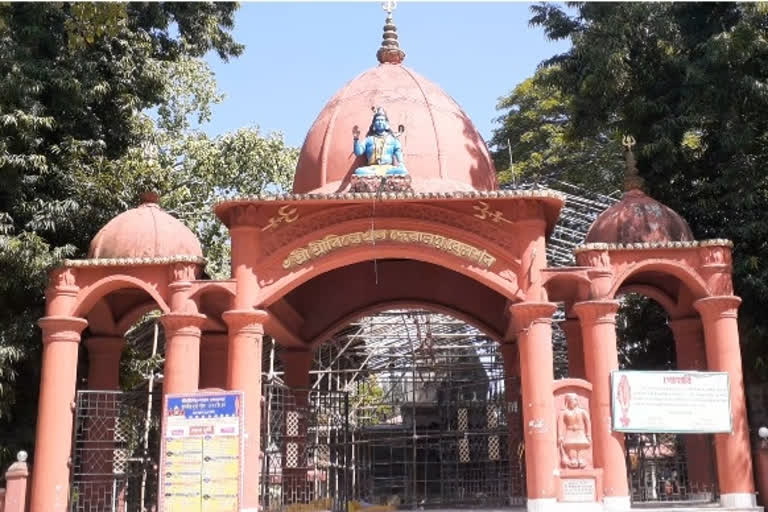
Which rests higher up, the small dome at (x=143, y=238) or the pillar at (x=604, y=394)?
the small dome at (x=143, y=238)

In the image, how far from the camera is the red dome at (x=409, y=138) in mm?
14297

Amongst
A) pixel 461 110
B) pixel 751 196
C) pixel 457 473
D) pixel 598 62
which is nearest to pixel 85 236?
pixel 461 110

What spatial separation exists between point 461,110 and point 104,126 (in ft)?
22.8

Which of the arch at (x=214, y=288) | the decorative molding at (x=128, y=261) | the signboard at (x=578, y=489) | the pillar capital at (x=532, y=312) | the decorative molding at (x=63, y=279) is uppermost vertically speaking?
the decorative molding at (x=128, y=261)

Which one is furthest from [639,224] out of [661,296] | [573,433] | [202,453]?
[202,453]

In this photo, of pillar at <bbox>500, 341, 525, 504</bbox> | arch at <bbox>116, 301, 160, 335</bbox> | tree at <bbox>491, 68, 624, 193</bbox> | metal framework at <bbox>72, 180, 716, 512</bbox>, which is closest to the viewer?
metal framework at <bbox>72, 180, 716, 512</bbox>

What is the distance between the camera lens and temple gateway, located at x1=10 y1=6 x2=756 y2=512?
1153 cm

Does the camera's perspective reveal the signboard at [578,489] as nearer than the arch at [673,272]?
Yes

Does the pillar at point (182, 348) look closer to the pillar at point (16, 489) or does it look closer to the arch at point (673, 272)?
the pillar at point (16, 489)

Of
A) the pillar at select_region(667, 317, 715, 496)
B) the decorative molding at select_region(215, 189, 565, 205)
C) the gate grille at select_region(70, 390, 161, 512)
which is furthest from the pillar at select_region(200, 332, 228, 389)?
the pillar at select_region(667, 317, 715, 496)

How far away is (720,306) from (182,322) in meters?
7.87

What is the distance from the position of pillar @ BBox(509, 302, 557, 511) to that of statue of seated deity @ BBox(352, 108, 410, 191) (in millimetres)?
2768

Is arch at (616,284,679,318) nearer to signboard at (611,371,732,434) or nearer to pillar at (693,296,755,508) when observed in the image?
pillar at (693,296,755,508)

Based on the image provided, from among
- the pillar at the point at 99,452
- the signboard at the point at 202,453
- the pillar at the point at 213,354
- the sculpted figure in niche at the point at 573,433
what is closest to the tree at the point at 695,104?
the sculpted figure in niche at the point at 573,433
